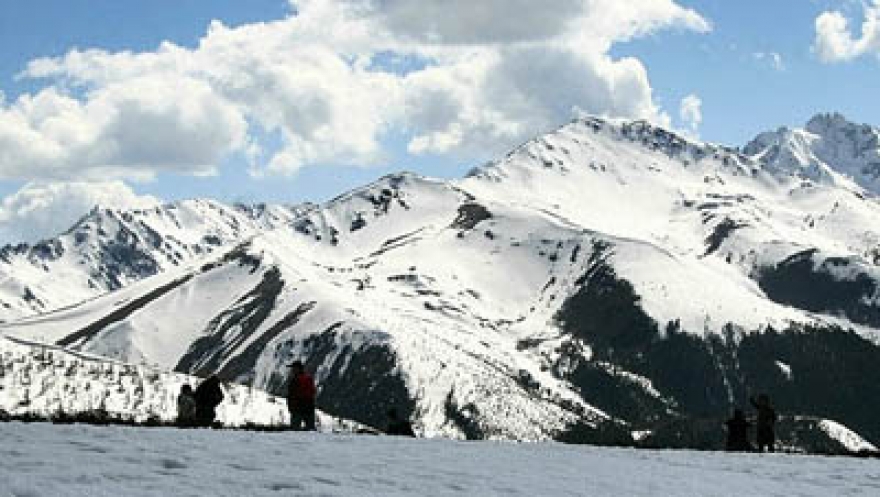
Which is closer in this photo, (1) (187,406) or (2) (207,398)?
(2) (207,398)

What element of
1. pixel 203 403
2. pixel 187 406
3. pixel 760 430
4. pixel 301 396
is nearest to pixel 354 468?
pixel 301 396

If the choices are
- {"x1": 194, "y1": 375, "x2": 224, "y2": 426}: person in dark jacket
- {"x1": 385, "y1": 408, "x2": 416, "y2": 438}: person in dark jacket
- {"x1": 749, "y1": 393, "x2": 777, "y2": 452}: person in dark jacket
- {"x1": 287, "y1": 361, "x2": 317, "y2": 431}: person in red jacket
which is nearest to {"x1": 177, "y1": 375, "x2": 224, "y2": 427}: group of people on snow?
{"x1": 194, "y1": 375, "x2": 224, "y2": 426}: person in dark jacket

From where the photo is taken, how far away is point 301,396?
42.3 m

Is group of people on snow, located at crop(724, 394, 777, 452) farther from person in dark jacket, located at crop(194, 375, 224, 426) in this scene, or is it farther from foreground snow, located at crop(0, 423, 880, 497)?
person in dark jacket, located at crop(194, 375, 224, 426)

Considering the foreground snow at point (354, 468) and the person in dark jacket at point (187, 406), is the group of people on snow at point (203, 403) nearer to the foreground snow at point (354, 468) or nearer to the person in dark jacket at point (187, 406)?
the person in dark jacket at point (187, 406)

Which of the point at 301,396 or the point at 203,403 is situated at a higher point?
the point at 301,396

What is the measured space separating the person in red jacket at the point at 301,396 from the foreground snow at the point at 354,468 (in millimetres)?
4958

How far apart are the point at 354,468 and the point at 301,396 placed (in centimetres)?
1469

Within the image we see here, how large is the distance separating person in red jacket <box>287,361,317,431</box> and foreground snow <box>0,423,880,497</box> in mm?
4958

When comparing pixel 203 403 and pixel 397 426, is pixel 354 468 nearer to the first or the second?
pixel 203 403

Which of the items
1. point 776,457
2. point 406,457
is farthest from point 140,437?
point 776,457

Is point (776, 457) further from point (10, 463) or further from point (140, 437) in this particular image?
point (10, 463)

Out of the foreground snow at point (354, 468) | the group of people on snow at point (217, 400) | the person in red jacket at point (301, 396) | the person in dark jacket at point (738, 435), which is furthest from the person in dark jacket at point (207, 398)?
the person in dark jacket at point (738, 435)

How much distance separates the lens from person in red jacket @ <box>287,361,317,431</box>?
42.3m
